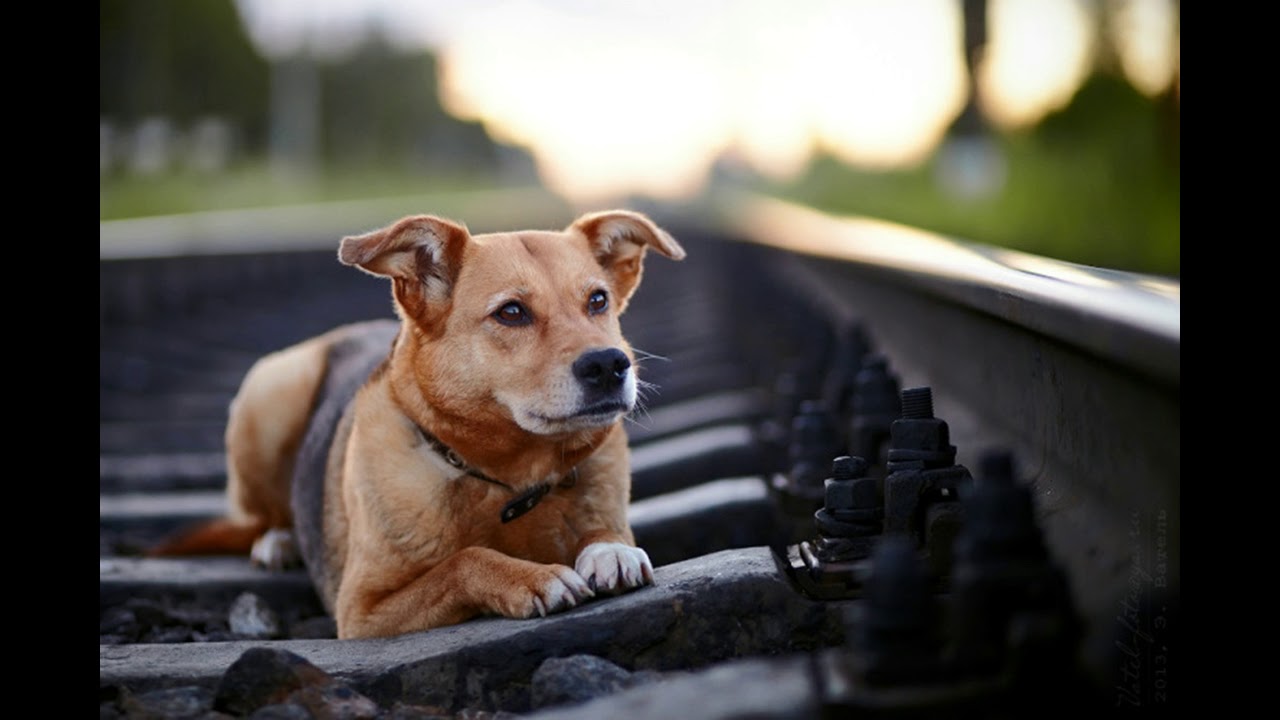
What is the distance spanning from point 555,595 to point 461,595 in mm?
315

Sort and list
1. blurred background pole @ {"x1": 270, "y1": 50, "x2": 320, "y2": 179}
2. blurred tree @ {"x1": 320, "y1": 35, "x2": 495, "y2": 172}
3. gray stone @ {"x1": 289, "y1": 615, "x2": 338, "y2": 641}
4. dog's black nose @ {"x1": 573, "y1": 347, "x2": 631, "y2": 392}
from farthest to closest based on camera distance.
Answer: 1. blurred tree @ {"x1": 320, "y1": 35, "x2": 495, "y2": 172}
2. blurred background pole @ {"x1": 270, "y1": 50, "x2": 320, "y2": 179}
3. gray stone @ {"x1": 289, "y1": 615, "x2": 338, "y2": 641}
4. dog's black nose @ {"x1": 573, "y1": 347, "x2": 631, "y2": 392}

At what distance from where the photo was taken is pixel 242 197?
112ft

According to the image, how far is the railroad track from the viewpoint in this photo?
6.46ft

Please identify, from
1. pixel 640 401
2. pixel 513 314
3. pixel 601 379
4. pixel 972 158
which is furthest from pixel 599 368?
pixel 972 158

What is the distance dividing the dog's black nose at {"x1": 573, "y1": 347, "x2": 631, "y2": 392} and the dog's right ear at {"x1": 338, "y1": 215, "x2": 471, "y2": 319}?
20.6 inches

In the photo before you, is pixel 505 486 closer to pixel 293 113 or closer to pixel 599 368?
pixel 599 368

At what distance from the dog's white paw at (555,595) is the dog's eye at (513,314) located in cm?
78

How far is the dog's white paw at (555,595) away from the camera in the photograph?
120 inches

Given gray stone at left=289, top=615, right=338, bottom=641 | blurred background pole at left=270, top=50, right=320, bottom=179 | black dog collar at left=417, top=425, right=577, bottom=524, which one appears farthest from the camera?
blurred background pole at left=270, top=50, right=320, bottom=179

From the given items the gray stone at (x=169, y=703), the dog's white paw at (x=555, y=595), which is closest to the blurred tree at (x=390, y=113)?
the dog's white paw at (x=555, y=595)

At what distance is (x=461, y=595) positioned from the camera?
3.26 meters

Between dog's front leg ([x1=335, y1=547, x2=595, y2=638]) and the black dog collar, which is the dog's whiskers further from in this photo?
dog's front leg ([x1=335, y1=547, x2=595, y2=638])

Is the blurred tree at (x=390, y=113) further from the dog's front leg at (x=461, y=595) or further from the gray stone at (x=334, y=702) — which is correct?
the gray stone at (x=334, y=702)

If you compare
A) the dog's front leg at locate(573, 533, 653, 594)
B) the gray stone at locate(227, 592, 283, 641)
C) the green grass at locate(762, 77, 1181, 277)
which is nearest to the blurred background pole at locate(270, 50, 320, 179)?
the green grass at locate(762, 77, 1181, 277)
